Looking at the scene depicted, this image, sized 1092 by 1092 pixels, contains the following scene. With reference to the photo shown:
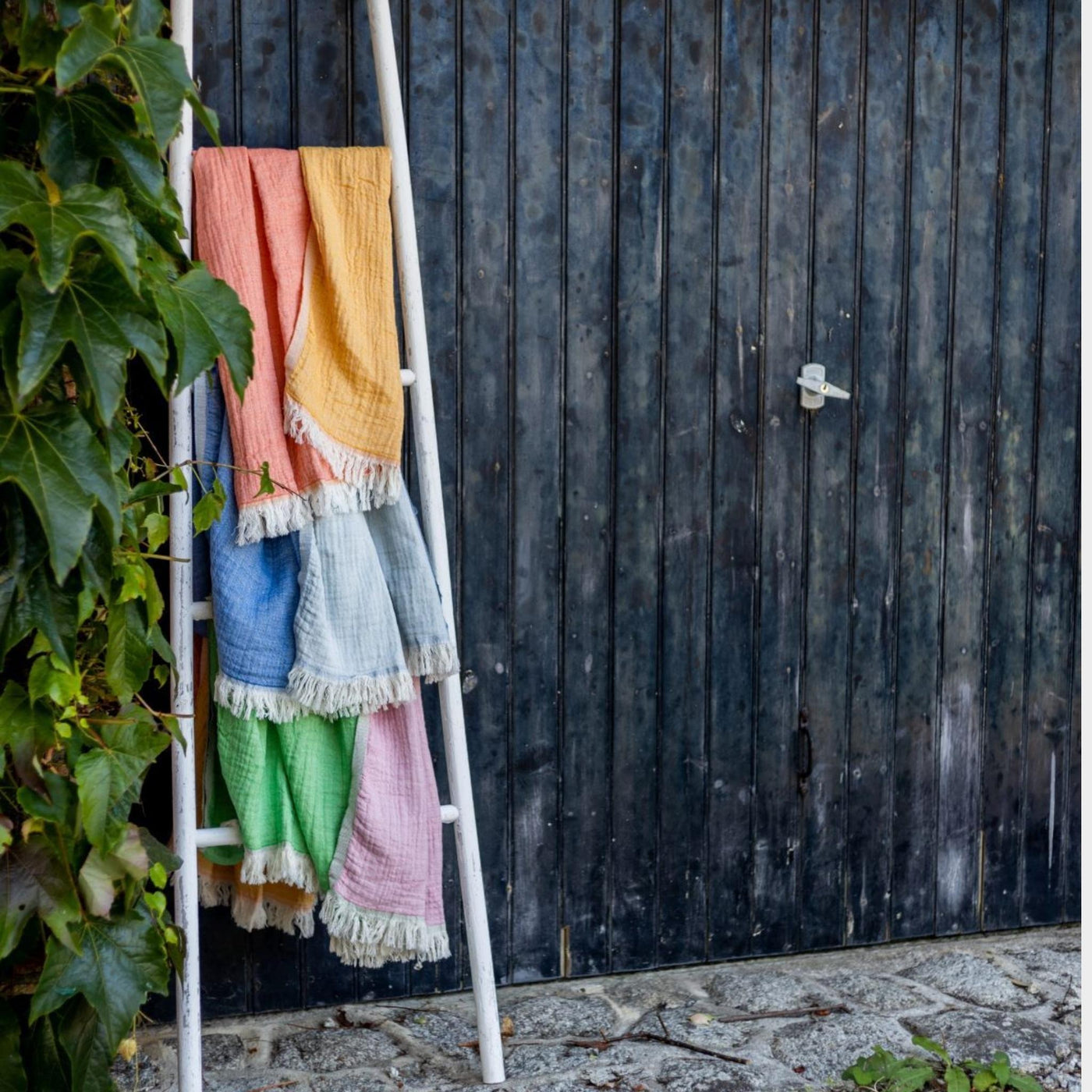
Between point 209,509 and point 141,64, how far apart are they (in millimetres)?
609

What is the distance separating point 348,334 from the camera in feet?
6.40

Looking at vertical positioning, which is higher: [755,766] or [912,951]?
[755,766]

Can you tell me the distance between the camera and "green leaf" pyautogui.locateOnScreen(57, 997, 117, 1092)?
151 centimetres

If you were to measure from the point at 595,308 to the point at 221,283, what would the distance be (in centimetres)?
93

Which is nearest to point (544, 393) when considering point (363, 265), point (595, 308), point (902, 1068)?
point (595, 308)

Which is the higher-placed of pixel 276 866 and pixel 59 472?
pixel 59 472

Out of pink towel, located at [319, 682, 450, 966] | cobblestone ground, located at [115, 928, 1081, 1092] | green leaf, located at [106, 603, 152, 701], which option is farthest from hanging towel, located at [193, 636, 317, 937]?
green leaf, located at [106, 603, 152, 701]

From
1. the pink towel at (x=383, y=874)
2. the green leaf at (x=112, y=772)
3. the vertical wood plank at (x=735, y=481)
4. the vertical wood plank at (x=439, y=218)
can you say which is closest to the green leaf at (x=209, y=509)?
the green leaf at (x=112, y=772)

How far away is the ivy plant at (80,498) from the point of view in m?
1.34

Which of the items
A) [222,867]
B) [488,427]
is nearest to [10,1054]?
[222,867]

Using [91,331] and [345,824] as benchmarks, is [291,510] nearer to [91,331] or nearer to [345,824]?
[345,824]

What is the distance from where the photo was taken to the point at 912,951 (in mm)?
2609

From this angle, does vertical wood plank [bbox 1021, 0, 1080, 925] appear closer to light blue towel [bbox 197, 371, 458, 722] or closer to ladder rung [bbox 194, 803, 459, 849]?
light blue towel [bbox 197, 371, 458, 722]

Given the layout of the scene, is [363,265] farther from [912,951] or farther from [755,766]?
[912,951]
